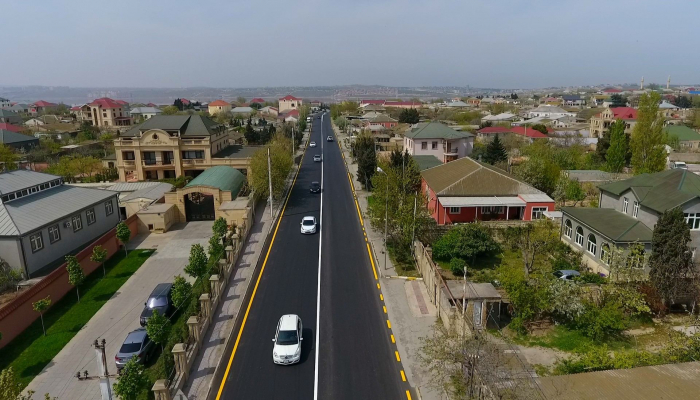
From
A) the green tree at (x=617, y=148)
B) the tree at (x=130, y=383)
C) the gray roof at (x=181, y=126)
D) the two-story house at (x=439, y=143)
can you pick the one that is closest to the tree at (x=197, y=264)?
the tree at (x=130, y=383)

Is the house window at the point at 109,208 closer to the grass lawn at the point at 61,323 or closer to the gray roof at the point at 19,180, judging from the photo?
the gray roof at the point at 19,180

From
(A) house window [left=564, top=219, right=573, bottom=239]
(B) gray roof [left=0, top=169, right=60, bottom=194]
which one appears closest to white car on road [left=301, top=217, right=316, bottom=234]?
(A) house window [left=564, top=219, right=573, bottom=239]

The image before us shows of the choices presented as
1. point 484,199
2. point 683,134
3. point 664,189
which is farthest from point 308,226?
point 683,134

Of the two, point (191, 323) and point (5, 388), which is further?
point (191, 323)

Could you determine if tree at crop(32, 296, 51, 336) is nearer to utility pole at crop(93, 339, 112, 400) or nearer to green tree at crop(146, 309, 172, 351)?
green tree at crop(146, 309, 172, 351)

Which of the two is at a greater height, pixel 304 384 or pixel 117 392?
pixel 117 392

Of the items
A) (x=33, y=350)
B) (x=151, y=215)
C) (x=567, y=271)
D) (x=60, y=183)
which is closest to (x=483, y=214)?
(x=567, y=271)

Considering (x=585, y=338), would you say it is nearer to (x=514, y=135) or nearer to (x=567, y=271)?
(x=567, y=271)
